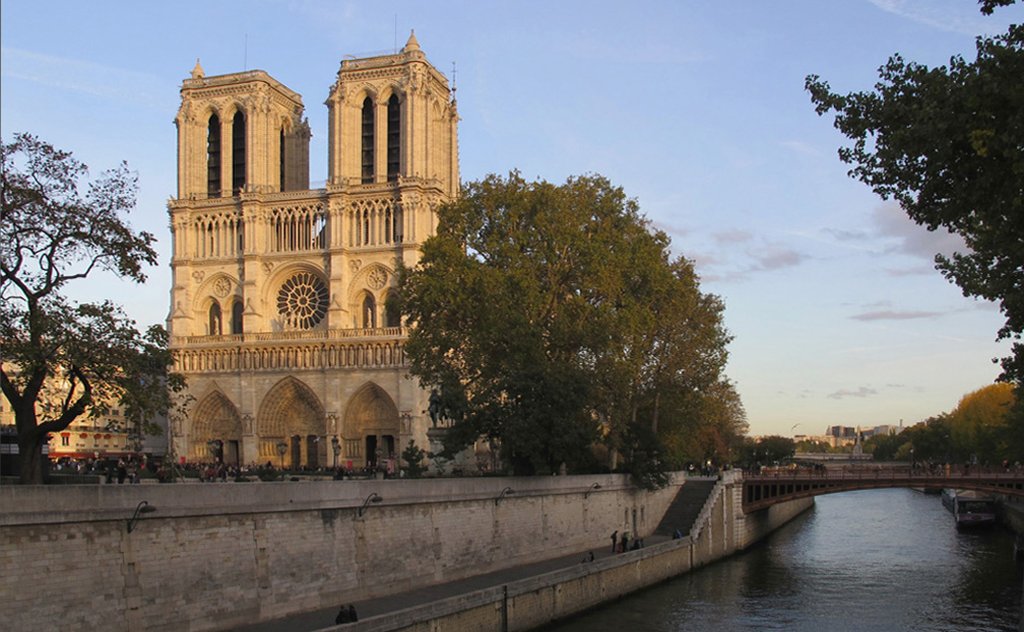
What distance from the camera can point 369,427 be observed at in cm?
6525

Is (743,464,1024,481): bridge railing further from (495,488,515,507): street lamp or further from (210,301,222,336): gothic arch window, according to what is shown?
(210,301,222,336): gothic arch window

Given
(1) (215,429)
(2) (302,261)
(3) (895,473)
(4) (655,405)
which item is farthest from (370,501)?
(1) (215,429)

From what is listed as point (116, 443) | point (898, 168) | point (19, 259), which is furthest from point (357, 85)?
point (898, 168)

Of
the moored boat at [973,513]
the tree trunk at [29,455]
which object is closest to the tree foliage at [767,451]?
the moored boat at [973,513]

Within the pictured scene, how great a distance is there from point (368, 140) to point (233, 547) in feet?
162

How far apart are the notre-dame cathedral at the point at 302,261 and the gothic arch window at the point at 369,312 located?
0.09 meters

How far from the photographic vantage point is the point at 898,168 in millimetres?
15992

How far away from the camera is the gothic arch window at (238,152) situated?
69.5 m

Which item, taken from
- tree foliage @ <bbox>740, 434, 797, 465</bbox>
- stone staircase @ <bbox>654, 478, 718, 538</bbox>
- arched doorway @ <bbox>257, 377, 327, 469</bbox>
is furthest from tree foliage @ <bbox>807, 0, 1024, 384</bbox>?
tree foliage @ <bbox>740, 434, 797, 465</bbox>

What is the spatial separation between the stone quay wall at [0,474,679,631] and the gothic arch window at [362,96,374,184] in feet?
127

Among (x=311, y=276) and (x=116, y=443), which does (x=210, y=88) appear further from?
(x=116, y=443)

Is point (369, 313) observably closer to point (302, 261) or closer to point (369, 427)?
point (302, 261)

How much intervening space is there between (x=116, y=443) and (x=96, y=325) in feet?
217

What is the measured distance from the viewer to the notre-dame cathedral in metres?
64.6
